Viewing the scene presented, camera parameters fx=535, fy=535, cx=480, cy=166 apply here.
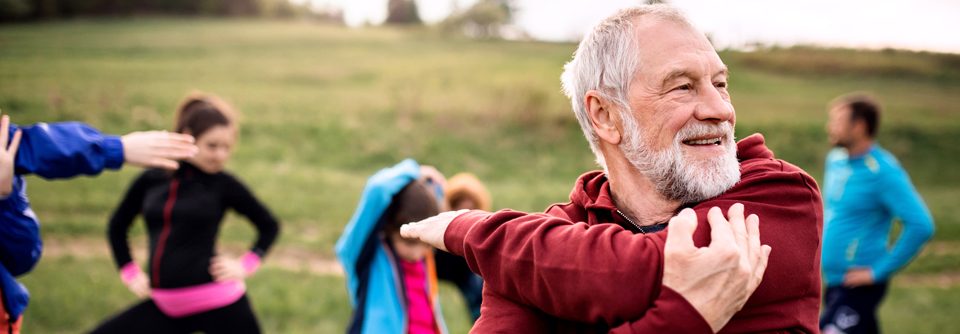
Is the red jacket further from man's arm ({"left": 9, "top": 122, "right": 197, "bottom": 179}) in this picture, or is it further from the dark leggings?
the dark leggings

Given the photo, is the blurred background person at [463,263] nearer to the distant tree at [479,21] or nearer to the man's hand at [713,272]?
the man's hand at [713,272]

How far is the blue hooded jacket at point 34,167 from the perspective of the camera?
2.18 meters

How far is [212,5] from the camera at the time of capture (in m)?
44.5

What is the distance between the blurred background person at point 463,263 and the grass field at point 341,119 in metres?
2.00

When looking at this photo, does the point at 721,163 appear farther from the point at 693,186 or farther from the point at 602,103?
the point at 602,103

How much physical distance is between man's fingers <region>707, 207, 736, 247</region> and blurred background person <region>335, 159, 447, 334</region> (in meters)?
2.01

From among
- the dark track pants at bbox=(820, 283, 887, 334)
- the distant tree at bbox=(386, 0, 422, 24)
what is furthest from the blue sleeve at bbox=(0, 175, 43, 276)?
the distant tree at bbox=(386, 0, 422, 24)

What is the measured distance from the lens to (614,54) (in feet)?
5.78

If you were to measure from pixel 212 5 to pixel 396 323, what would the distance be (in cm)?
4896

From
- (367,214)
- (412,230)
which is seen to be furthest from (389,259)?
(412,230)

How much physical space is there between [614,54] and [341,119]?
51.1ft

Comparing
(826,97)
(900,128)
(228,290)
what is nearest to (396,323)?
(228,290)

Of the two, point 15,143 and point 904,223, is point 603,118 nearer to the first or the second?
point 15,143

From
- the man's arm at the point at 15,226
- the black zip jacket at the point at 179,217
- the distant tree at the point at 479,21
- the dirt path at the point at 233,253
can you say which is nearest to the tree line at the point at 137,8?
the distant tree at the point at 479,21
